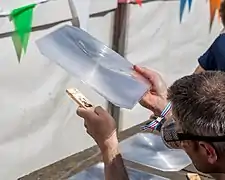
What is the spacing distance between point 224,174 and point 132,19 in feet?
4.12

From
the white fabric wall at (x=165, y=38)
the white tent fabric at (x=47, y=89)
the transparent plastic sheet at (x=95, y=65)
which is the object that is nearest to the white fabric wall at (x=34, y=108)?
the white tent fabric at (x=47, y=89)

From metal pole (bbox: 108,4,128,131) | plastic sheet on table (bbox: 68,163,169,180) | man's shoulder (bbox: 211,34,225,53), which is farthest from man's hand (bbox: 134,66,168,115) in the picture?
metal pole (bbox: 108,4,128,131)

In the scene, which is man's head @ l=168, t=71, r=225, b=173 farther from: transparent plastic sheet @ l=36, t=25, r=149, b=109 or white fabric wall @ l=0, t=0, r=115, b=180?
white fabric wall @ l=0, t=0, r=115, b=180

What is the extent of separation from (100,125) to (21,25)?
0.57 m

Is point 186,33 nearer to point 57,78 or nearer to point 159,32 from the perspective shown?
point 159,32

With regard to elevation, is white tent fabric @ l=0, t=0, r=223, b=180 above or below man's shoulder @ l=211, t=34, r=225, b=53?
below

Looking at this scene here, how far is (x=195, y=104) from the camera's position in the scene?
3.29 ft

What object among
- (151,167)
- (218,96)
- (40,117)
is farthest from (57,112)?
(218,96)

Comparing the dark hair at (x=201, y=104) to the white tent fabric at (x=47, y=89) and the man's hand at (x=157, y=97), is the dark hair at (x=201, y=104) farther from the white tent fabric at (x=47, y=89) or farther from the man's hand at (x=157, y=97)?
the white tent fabric at (x=47, y=89)

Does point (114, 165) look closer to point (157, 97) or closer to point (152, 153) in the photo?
point (157, 97)

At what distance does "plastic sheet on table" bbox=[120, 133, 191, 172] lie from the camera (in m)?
1.62

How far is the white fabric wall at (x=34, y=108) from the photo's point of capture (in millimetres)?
1745

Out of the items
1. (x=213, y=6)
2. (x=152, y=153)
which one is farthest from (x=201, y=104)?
(x=213, y=6)

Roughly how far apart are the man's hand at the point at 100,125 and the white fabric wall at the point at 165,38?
3.25ft
